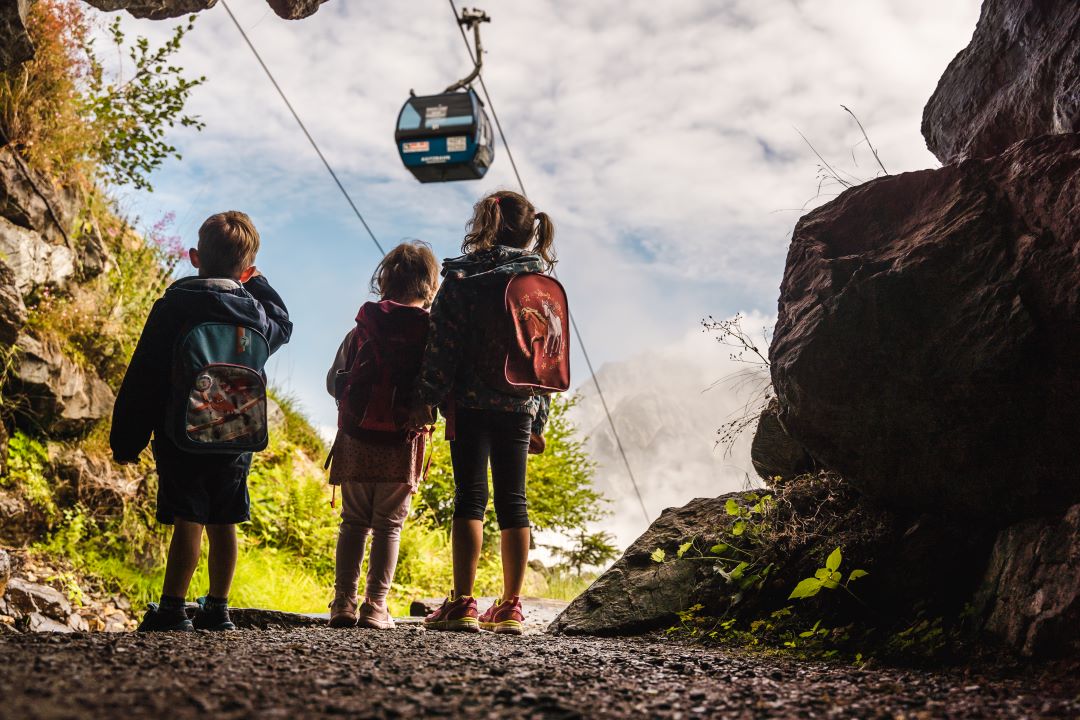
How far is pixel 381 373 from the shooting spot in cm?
331

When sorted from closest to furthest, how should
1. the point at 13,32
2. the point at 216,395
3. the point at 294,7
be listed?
the point at 216,395 < the point at 13,32 < the point at 294,7

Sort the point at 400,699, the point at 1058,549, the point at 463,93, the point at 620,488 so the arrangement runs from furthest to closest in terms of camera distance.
A: the point at 620,488, the point at 463,93, the point at 1058,549, the point at 400,699

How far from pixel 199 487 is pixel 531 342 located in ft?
4.32

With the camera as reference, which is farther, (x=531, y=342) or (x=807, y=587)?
(x=531, y=342)

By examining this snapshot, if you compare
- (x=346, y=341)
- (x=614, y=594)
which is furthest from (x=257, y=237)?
(x=614, y=594)

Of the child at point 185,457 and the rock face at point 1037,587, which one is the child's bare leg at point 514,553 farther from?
the rock face at point 1037,587

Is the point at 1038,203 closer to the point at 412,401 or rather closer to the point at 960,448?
the point at 960,448

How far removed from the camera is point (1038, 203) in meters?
2.39

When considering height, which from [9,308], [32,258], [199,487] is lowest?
[199,487]

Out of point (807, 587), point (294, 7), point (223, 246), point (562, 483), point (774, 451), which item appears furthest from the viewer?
point (562, 483)

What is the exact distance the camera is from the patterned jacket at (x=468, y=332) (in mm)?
3229

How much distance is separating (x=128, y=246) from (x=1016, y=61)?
25.7 feet

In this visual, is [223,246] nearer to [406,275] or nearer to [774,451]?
[406,275]

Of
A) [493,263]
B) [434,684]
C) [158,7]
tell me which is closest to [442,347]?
[493,263]
